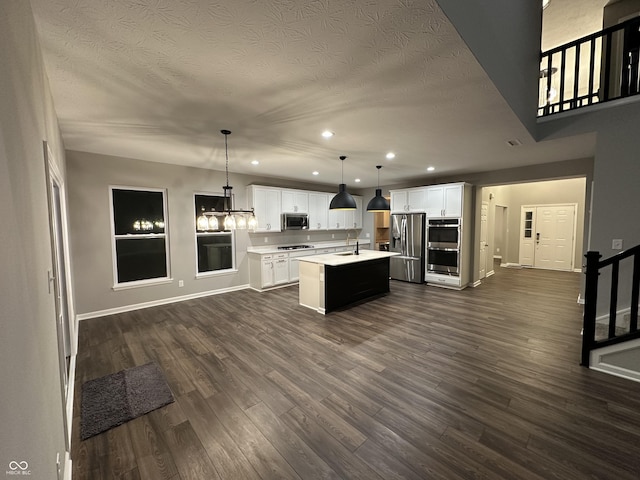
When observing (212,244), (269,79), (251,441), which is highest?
(269,79)

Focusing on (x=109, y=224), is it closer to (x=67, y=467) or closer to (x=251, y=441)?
(x=67, y=467)

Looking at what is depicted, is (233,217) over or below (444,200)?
below

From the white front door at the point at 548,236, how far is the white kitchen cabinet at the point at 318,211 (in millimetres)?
6711

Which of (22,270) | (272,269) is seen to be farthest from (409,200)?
(22,270)

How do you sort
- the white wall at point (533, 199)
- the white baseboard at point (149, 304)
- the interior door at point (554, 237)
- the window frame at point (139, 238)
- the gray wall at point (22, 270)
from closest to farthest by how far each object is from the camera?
1. the gray wall at point (22, 270)
2. the white baseboard at point (149, 304)
3. the window frame at point (139, 238)
4. the white wall at point (533, 199)
5. the interior door at point (554, 237)

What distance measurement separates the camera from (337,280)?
15.3 ft

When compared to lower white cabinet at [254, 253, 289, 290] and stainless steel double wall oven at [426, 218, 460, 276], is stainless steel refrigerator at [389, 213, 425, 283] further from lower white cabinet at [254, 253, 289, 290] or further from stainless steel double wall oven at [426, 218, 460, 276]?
lower white cabinet at [254, 253, 289, 290]

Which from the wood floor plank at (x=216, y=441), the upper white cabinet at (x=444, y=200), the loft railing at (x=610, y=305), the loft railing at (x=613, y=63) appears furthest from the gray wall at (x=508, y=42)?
the wood floor plank at (x=216, y=441)

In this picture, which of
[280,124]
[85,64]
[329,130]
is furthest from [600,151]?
[85,64]

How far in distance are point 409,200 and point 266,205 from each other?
3.52m

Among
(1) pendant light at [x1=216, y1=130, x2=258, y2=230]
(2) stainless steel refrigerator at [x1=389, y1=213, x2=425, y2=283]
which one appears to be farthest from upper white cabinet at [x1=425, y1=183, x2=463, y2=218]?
(1) pendant light at [x1=216, y1=130, x2=258, y2=230]

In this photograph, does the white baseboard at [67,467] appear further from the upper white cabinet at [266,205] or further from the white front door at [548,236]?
the white front door at [548,236]

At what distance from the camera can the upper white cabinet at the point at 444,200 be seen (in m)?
5.89

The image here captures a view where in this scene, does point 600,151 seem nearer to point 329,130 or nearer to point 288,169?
point 329,130
